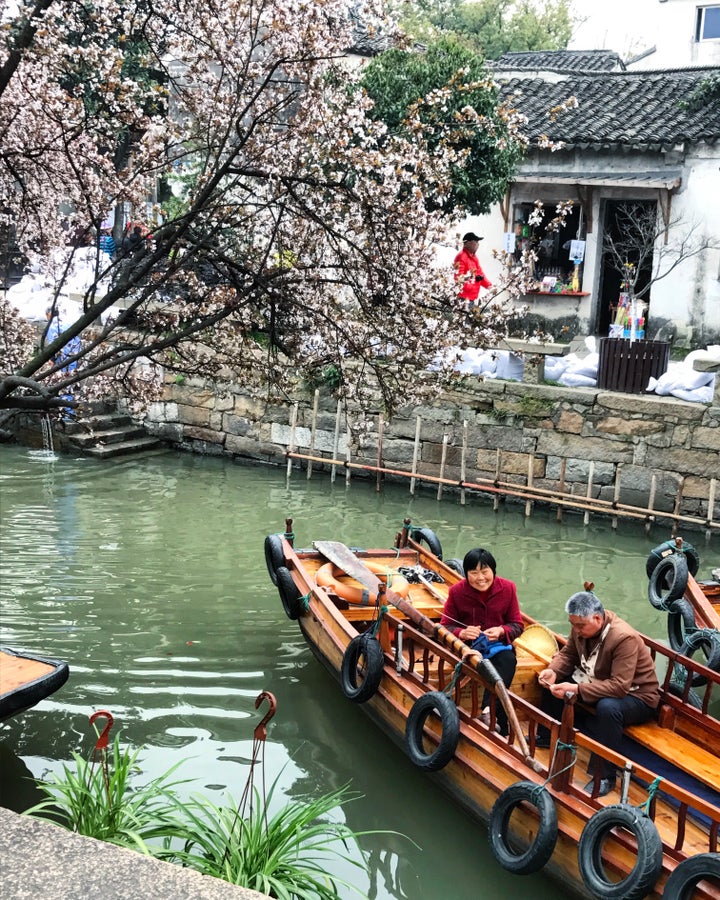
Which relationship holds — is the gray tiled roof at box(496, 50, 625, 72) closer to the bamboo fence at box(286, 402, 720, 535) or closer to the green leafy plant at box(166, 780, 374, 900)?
the bamboo fence at box(286, 402, 720, 535)

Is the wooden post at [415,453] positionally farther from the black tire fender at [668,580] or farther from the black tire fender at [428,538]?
the black tire fender at [668,580]

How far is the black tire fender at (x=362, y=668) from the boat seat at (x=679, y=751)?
166 centimetres

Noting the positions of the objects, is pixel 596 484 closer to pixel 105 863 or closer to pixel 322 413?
pixel 322 413

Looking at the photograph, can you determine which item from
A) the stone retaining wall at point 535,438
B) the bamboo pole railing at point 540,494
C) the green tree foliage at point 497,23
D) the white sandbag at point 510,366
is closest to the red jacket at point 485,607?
the stone retaining wall at point 535,438

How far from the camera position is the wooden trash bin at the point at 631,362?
12.3m

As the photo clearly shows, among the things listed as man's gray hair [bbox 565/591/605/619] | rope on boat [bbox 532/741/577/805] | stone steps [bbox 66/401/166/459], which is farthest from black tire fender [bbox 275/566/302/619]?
stone steps [bbox 66/401/166/459]

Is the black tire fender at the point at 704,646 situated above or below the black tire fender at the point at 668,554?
below

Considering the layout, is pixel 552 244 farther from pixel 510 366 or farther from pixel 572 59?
pixel 572 59

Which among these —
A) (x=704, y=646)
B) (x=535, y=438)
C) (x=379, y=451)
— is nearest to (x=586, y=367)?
(x=535, y=438)

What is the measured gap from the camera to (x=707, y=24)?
70.4 feet

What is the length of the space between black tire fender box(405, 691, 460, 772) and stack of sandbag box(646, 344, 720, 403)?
24.2 feet

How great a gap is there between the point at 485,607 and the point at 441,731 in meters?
1.00

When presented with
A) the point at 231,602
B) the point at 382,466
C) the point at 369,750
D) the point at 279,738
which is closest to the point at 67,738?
the point at 279,738

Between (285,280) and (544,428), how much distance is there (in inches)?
282
